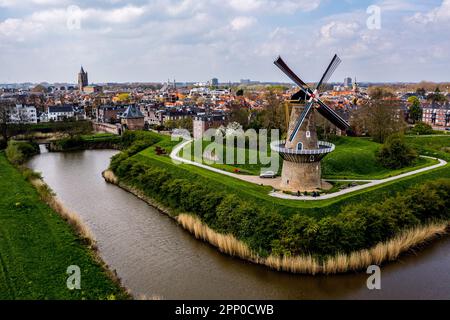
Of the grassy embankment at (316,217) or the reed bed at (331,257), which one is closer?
the reed bed at (331,257)

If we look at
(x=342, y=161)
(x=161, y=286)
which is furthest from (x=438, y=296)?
(x=342, y=161)

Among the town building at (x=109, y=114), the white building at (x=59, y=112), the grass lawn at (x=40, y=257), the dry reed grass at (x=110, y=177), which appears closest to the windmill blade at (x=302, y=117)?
the grass lawn at (x=40, y=257)

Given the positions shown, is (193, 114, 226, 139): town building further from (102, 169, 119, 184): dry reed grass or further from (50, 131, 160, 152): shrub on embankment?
(102, 169, 119, 184): dry reed grass

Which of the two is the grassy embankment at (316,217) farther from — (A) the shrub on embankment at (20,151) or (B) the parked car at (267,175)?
(A) the shrub on embankment at (20,151)

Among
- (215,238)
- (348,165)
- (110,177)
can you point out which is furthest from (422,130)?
(215,238)

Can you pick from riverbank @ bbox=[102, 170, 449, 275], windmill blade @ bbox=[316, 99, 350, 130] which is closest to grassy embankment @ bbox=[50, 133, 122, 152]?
riverbank @ bbox=[102, 170, 449, 275]

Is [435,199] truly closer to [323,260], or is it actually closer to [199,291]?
[323,260]
